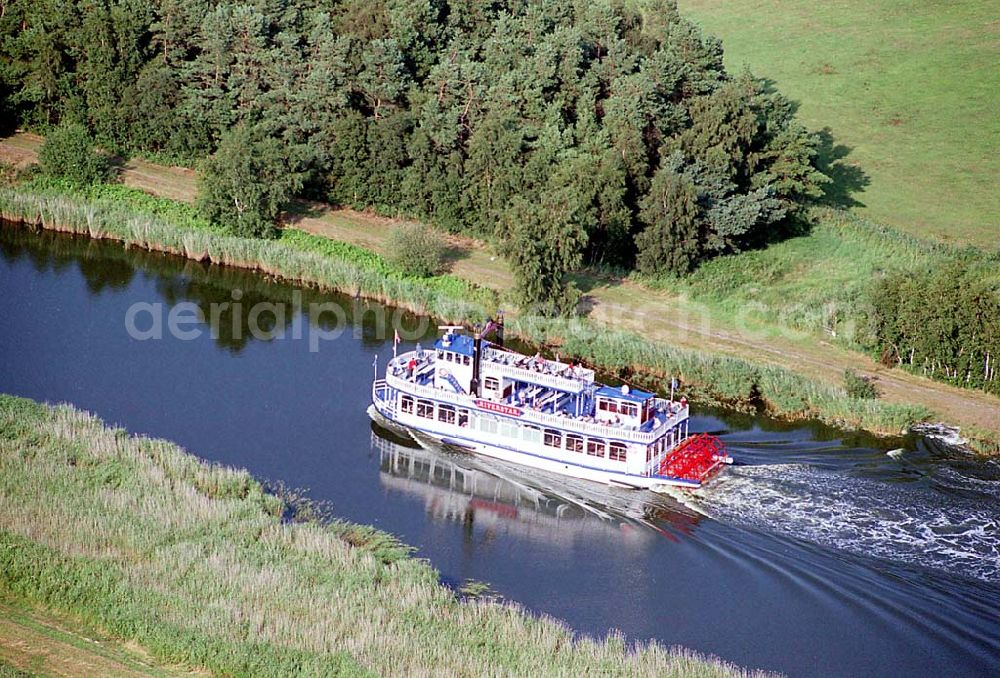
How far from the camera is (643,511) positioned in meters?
52.1

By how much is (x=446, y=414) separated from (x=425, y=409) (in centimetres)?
108

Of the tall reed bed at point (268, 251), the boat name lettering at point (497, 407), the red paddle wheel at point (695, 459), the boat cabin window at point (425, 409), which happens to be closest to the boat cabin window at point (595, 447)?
the red paddle wheel at point (695, 459)

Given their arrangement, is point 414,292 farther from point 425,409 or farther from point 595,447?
point 595,447

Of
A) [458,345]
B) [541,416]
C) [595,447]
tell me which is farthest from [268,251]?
[595,447]

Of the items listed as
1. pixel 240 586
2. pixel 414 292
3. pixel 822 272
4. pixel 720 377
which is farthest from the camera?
pixel 822 272

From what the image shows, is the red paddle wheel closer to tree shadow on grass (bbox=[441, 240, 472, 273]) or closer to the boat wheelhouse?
the boat wheelhouse

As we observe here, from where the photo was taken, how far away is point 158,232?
79812 millimetres

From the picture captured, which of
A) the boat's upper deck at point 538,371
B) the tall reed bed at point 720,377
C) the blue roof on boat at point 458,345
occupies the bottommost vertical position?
the tall reed bed at point 720,377

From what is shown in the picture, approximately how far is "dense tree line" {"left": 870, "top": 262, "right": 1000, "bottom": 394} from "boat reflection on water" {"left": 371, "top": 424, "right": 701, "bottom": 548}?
65.4 feet

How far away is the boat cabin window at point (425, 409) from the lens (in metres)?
58.1

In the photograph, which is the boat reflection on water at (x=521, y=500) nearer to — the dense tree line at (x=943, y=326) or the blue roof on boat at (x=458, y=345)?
the blue roof on boat at (x=458, y=345)

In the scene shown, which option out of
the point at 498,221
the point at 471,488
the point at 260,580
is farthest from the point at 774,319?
the point at 260,580

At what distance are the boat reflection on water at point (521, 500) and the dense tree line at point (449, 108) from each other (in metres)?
18.7

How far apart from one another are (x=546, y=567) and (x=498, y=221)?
1432 inches
